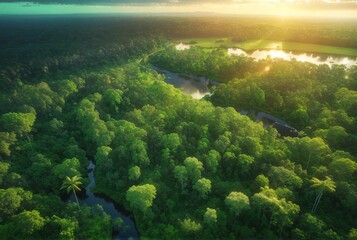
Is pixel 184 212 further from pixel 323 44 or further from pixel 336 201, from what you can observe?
pixel 323 44

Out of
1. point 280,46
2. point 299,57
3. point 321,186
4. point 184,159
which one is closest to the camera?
point 321,186

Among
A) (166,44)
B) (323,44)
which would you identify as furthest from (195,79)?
(323,44)

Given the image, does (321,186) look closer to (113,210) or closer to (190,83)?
(113,210)

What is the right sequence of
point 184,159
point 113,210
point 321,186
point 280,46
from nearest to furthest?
1. point 321,186
2. point 113,210
3. point 184,159
4. point 280,46

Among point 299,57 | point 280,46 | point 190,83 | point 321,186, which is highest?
point 280,46

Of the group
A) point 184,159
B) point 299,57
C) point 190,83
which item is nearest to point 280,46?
point 299,57

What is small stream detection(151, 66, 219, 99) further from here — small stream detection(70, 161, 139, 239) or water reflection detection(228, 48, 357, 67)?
small stream detection(70, 161, 139, 239)

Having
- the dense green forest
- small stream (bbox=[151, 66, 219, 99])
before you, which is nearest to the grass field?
small stream (bbox=[151, 66, 219, 99])
